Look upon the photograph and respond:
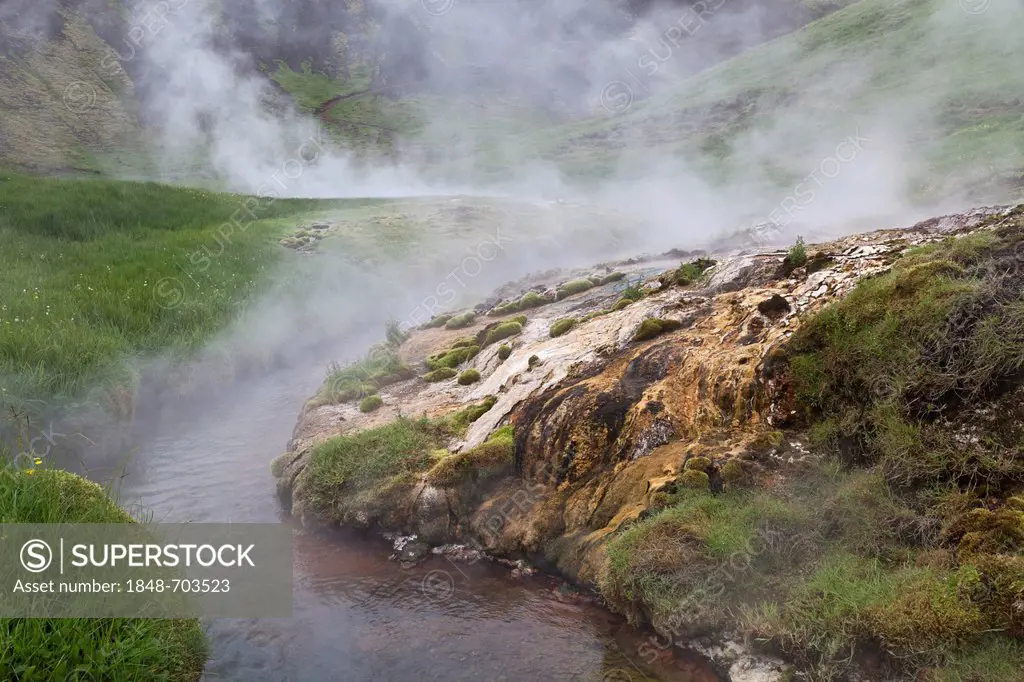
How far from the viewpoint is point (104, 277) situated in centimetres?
1612

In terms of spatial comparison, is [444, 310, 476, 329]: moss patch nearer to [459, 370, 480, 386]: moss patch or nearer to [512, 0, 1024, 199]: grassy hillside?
[459, 370, 480, 386]: moss patch

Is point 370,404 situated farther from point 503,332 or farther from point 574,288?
point 574,288

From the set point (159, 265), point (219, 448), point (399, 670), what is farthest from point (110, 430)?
point (399, 670)

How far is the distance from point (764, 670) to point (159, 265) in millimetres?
17531

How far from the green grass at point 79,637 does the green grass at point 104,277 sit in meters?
5.16

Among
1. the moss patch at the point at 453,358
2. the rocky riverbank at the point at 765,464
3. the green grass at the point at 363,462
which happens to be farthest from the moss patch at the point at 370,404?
the green grass at the point at 363,462

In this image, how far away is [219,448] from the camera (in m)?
13.6

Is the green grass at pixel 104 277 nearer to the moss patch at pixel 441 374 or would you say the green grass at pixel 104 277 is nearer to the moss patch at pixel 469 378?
the moss patch at pixel 441 374

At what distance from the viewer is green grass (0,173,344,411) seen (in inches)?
471

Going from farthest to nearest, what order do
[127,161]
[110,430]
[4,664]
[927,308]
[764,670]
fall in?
[127,161]
[110,430]
[927,308]
[764,670]
[4,664]

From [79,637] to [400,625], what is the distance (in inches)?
143

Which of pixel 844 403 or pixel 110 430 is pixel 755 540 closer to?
pixel 844 403

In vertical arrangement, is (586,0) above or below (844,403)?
above

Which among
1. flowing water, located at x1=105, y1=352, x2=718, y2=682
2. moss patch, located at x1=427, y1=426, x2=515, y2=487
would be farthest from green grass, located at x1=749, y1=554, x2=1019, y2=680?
moss patch, located at x1=427, y1=426, x2=515, y2=487
